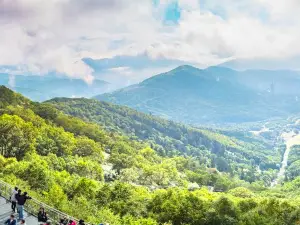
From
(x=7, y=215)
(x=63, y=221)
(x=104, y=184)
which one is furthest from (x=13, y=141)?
(x=63, y=221)

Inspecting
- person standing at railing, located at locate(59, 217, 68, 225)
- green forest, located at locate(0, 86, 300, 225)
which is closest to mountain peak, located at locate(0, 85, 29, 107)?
green forest, located at locate(0, 86, 300, 225)

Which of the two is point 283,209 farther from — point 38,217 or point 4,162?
point 4,162

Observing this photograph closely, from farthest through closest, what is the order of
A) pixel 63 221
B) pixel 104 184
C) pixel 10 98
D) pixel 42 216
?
1. pixel 10 98
2. pixel 104 184
3. pixel 42 216
4. pixel 63 221

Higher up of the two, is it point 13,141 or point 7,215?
point 13,141

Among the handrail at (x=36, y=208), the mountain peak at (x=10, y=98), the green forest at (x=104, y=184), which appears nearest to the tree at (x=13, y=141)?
the green forest at (x=104, y=184)

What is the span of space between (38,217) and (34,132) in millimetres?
Answer: 83991

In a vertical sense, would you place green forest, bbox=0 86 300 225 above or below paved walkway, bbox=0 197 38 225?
below

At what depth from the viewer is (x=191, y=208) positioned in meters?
58.7

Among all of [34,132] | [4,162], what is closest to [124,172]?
[34,132]

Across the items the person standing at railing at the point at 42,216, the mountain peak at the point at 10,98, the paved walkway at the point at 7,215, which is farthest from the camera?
the mountain peak at the point at 10,98

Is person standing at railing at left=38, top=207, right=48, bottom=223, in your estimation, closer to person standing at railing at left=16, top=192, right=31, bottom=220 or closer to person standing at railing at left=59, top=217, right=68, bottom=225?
person standing at railing at left=16, top=192, right=31, bottom=220

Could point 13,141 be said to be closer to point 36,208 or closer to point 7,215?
point 36,208

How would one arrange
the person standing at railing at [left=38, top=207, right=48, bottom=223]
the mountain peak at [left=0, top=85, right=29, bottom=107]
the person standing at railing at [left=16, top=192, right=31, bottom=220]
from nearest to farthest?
the person standing at railing at [left=16, top=192, right=31, bottom=220], the person standing at railing at [left=38, top=207, right=48, bottom=223], the mountain peak at [left=0, top=85, right=29, bottom=107]

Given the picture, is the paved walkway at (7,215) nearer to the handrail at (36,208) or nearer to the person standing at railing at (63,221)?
the handrail at (36,208)
